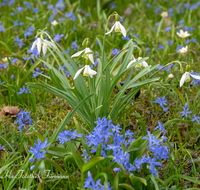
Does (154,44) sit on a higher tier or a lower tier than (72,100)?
higher

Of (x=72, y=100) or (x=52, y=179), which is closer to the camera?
(x=52, y=179)

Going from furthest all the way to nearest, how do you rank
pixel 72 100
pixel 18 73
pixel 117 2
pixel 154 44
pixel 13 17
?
pixel 117 2 → pixel 13 17 → pixel 154 44 → pixel 18 73 → pixel 72 100

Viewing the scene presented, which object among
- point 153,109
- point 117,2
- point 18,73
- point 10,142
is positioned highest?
point 117,2

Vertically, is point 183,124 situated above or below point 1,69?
below

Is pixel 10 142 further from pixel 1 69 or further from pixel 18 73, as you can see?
pixel 1 69

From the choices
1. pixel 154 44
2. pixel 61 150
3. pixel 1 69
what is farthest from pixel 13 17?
pixel 61 150

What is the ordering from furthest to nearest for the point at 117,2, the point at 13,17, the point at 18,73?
the point at 117,2, the point at 13,17, the point at 18,73

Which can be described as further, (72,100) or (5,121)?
(5,121)

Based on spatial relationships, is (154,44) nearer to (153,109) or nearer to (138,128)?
(153,109)

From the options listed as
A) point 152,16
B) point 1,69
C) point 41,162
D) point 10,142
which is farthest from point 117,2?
point 41,162

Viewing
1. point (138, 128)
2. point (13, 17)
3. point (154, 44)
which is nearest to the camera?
point (138, 128)
